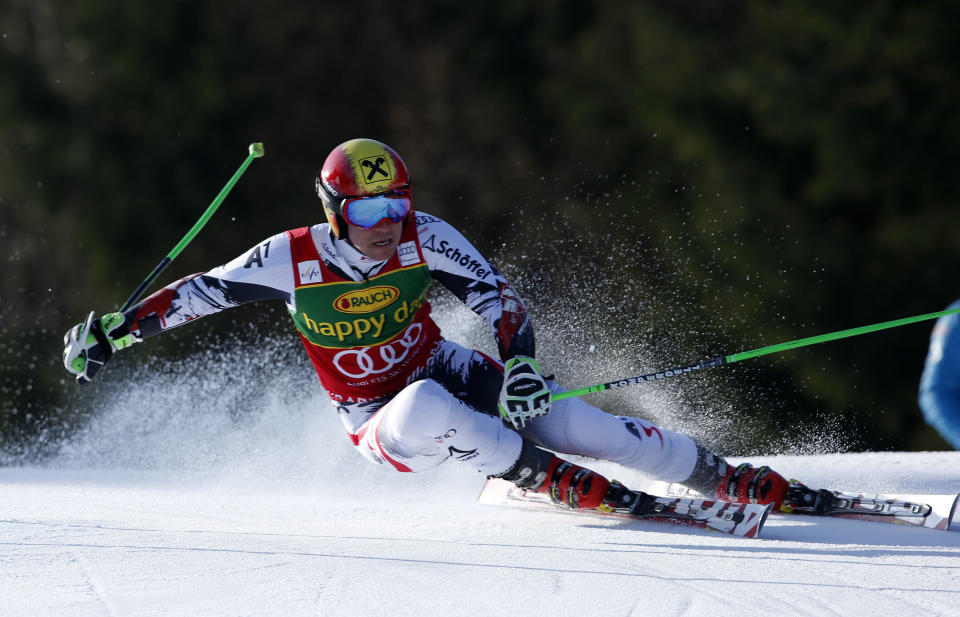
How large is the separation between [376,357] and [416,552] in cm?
73

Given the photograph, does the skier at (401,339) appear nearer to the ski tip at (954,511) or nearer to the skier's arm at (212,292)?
the skier's arm at (212,292)

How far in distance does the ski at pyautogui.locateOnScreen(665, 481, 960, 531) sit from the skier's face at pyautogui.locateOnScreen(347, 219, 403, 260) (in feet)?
4.29

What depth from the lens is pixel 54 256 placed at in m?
11.5

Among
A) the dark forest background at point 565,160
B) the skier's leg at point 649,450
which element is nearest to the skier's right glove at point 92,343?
the skier's leg at point 649,450

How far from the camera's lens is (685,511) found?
2.91 meters

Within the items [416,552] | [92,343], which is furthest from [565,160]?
[416,552]

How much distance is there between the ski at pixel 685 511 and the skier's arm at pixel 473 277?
1.65 feet

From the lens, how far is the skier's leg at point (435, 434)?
272 cm

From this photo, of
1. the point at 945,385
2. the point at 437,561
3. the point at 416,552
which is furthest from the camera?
the point at 416,552

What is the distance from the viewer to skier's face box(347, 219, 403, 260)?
2.94 m

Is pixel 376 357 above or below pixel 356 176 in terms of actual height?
below

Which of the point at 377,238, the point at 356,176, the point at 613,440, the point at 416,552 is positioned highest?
the point at 356,176

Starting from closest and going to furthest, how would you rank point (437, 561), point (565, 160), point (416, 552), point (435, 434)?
1. point (437, 561)
2. point (416, 552)
3. point (435, 434)
4. point (565, 160)

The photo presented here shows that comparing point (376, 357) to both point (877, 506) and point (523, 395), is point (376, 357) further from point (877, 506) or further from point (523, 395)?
point (877, 506)
